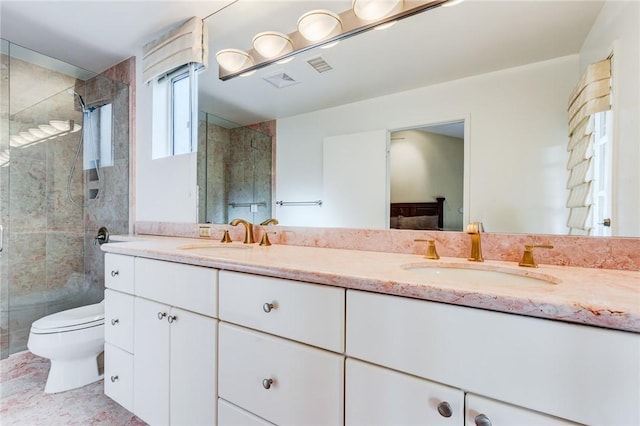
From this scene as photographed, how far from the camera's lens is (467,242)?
1100mm

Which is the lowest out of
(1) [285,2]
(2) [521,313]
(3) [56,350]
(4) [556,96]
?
(3) [56,350]

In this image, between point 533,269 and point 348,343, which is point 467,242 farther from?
point 348,343

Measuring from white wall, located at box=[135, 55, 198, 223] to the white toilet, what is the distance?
2.44ft

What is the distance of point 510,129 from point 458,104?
0.21 metres

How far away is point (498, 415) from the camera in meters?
0.58

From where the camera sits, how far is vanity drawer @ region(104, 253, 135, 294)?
1327mm

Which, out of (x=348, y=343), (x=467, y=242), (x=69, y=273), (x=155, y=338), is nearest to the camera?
(x=348, y=343)

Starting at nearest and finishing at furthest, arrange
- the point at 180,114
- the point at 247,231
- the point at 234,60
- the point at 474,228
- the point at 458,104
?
the point at 474,228
the point at 458,104
the point at 247,231
the point at 234,60
the point at 180,114

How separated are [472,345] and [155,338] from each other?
1.19 m

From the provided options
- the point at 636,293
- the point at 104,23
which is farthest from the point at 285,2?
the point at 636,293

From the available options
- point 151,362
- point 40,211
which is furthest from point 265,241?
point 40,211

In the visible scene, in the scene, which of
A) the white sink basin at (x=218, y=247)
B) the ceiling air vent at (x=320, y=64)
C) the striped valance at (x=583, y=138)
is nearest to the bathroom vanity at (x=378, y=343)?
the striped valance at (x=583, y=138)

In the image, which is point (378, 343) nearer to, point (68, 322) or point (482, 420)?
point (482, 420)

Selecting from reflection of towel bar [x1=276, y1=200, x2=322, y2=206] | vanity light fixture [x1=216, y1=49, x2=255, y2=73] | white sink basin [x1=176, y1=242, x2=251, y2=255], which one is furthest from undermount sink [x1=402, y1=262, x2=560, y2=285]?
vanity light fixture [x1=216, y1=49, x2=255, y2=73]
